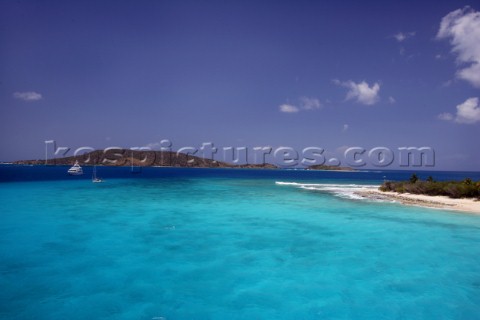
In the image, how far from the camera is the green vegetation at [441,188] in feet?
93.2

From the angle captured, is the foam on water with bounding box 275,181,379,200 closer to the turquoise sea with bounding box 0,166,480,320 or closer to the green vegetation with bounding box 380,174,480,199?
the green vegetation with bounding box 380,174,480,199

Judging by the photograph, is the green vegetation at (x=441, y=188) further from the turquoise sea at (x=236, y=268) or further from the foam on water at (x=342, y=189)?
the turquoise sea at (x=236, y=268)

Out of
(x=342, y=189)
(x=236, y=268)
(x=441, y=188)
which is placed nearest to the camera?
(x=236, y=268)

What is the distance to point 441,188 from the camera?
105 feet

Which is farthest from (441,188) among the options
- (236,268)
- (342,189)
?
(236,268)

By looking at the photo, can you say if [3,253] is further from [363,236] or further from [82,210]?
[363,236]

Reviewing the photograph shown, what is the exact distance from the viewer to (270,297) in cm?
808

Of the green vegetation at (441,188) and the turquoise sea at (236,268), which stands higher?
the green vegetation at (441,188)

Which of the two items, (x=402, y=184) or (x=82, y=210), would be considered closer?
(x=82, y=210)

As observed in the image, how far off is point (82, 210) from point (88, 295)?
51.1ft

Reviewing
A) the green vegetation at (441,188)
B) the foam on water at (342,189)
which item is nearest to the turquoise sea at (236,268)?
the green vegetation at (441,188)

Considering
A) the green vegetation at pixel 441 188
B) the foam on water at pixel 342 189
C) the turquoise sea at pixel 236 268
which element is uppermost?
the green vegetation at pixel 441 188

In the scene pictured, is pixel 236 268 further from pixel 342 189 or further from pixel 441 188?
pixel 342 189

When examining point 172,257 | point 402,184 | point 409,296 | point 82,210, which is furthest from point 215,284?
point 402,184
